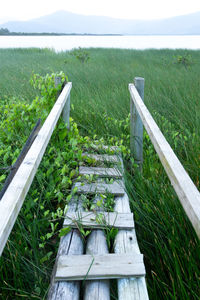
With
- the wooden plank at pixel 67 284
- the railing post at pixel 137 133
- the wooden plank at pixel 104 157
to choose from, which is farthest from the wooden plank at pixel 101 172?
the wooden plank at pixel 67 284

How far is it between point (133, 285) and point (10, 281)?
0.81 m

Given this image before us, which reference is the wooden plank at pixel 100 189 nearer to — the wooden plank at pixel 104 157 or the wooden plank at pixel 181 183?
the wooden plank at pixel 104 157

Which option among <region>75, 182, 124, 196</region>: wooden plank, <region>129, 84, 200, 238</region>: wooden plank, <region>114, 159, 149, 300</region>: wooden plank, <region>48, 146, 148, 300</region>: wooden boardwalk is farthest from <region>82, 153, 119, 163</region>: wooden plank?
<region>129, 84, 200, 238</region>: wooden plank

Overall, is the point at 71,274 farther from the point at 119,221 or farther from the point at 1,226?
the point at 1,226

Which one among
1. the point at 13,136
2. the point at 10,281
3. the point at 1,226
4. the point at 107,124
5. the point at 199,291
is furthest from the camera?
the point at 107,124

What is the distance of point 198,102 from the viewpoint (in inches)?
186

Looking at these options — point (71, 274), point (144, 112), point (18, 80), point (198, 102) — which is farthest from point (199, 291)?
point (18, 80)

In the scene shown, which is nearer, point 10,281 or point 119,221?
point 10,281

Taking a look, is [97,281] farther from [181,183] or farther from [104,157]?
[104,157]

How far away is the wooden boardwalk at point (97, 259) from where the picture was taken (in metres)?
1.41

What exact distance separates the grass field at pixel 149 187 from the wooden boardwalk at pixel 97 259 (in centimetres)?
11

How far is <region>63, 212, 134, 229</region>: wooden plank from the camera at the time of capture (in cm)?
190

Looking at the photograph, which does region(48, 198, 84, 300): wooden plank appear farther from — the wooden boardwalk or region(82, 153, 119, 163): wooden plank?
region(82, 153, 119, 163): wooden plank

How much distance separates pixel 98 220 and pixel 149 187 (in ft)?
1.73
